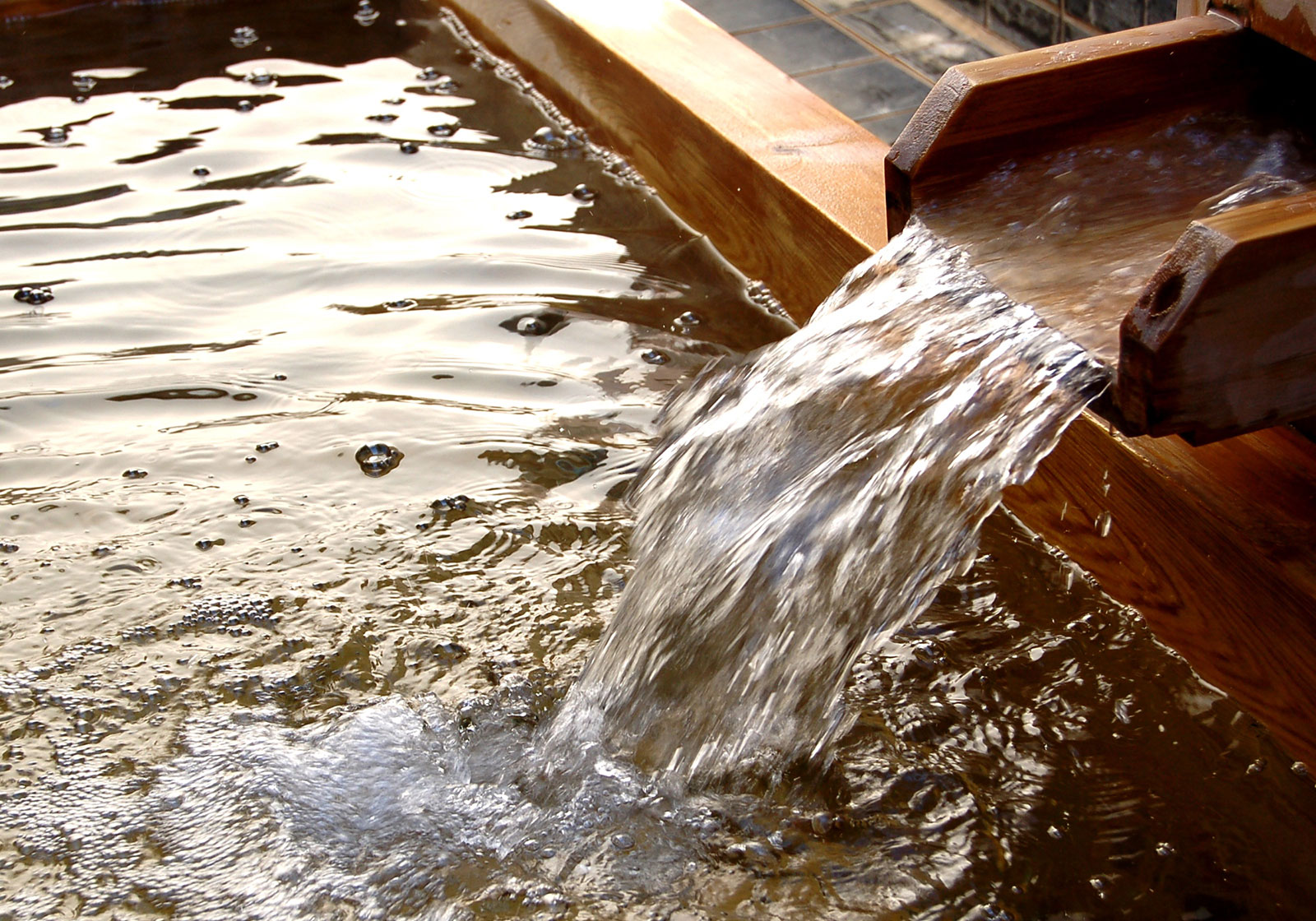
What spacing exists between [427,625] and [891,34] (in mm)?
2746

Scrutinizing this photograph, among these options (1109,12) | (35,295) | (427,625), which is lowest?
(427,625)

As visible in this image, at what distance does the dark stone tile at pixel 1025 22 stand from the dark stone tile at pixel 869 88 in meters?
0.36

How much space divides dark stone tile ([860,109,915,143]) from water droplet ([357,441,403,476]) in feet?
5.47

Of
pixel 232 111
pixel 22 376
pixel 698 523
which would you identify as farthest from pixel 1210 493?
pixel 232 111

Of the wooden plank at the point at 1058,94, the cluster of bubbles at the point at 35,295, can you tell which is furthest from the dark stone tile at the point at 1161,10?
the cluster of bubbles at the point at 35,295

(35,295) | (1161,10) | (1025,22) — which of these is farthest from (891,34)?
(35,295)

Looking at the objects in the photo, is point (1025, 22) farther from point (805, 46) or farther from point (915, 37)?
point (805, 46)

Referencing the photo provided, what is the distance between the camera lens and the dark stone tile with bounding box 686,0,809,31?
4070 mm

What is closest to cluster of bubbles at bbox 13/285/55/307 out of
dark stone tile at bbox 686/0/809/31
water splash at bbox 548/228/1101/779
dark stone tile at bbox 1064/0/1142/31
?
water splash at bbox 548/228/1101/779

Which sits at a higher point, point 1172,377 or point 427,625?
point 1172,377

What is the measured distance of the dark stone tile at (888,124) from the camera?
3.34 meters

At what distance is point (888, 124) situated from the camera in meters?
3.40

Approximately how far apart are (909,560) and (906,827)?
324 millimetres

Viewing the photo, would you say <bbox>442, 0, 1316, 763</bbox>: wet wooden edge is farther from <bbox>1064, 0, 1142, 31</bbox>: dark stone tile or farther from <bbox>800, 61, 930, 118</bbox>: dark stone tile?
<bbox>1064, 0, 1142, 31</bbox>: dark stone tile
